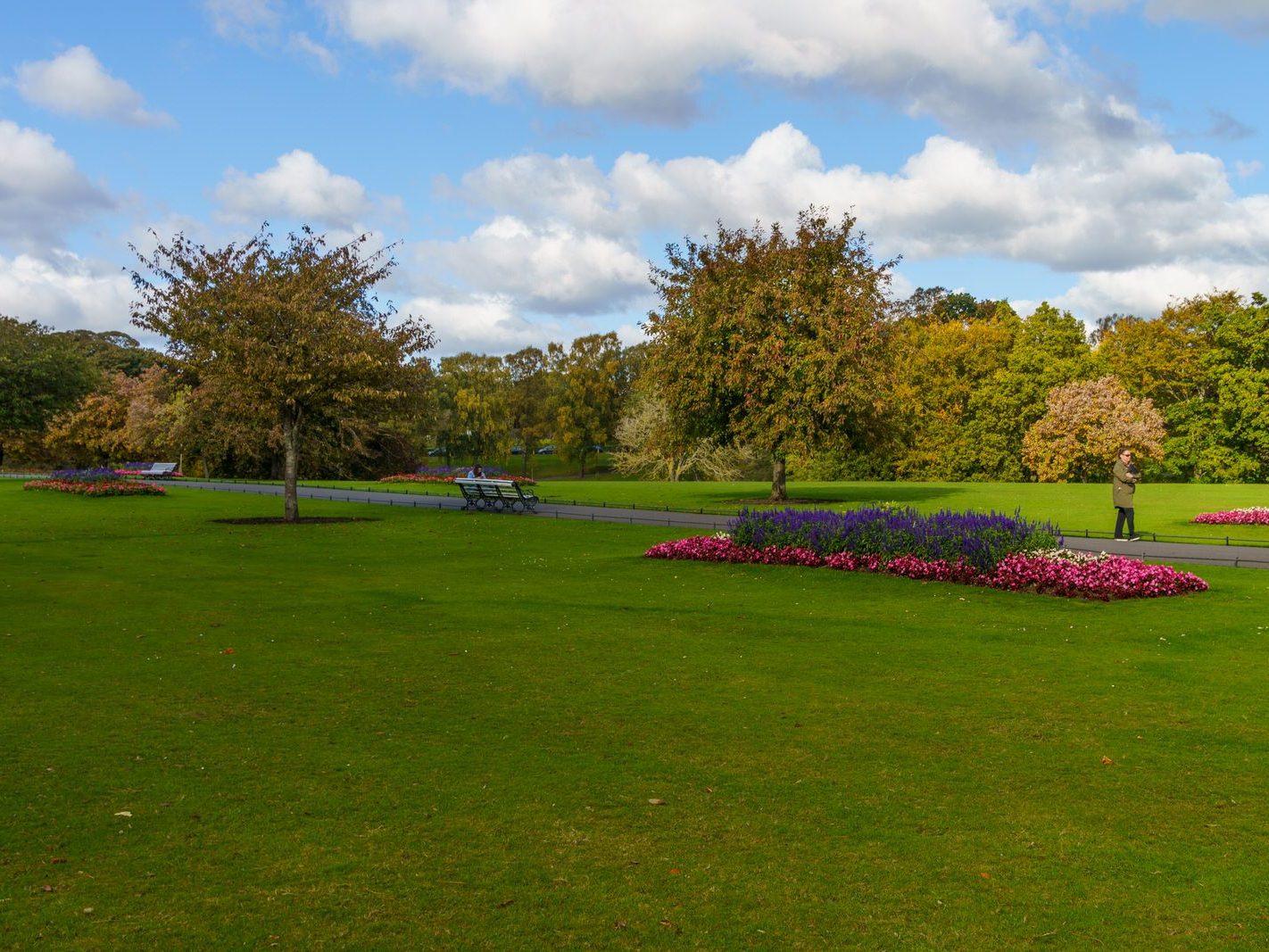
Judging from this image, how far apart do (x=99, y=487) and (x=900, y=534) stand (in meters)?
30.4

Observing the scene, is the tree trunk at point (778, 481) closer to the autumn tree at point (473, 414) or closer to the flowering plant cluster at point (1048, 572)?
the flowering plant cluster at point (1048, 572)

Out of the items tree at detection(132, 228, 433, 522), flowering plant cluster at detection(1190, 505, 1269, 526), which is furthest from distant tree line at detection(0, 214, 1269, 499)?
flowering plant cluster at detection(1190, 505, 1269, 526)

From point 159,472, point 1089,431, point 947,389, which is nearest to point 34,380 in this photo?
point 159,472

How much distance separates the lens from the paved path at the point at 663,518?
65.4ft

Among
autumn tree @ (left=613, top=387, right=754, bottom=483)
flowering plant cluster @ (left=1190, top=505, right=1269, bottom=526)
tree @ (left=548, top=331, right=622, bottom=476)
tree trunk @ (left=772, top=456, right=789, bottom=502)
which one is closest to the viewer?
flowering plant cluster @ (left=1190, top=505, right=1269, bottom=526)

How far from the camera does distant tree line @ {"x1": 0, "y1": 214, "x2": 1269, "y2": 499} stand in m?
28.2

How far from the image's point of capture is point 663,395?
38.0 m

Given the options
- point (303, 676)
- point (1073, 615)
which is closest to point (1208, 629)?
point (1073, 615)

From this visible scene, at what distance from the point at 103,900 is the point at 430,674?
4971 millimetres

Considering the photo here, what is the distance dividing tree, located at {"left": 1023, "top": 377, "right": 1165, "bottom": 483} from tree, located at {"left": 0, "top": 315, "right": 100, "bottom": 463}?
61.7m

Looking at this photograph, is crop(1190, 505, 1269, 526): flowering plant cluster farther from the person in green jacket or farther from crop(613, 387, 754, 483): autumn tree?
crop(613, 387, 754, 483): autumn tree

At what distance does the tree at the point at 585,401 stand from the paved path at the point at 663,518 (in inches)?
1825

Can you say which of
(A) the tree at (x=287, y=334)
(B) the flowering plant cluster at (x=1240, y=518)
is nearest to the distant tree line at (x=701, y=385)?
(A) the tree at (x=287, y=334)

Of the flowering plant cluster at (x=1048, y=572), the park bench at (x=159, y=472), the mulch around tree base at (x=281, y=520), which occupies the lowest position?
the mulch around tree base at (x=281, y=520)
